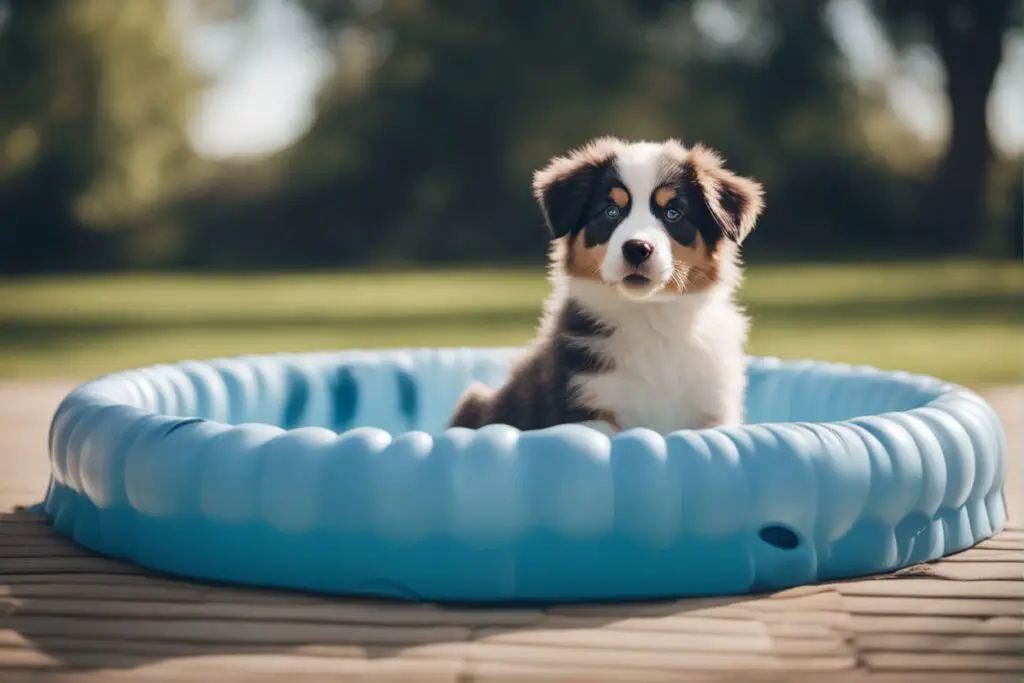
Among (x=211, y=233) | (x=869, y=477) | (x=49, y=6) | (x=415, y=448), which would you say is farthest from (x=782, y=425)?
(x=211, y=233)

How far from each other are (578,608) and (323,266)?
85.9ft

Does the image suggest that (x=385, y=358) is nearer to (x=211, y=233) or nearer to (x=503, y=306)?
(x=503, y=306)

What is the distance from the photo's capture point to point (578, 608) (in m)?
3.72

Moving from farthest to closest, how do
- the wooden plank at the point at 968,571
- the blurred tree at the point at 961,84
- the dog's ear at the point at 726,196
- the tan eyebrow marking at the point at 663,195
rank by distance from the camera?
the blurred tree at the point at 961,84 → the dog's ear at the point at 726,196 → the tan eyebrow marking at the point at 663,195 → the wooden plank at the point at 968,571

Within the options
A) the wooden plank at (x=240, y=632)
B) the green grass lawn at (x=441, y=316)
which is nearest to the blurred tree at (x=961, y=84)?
the green grass lawn at (x=441, y=316)

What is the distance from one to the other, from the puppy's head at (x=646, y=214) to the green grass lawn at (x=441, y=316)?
18.9 feet

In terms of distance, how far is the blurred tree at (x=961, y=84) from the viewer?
24.4 metres

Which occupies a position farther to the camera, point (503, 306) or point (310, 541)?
point (503, 306)

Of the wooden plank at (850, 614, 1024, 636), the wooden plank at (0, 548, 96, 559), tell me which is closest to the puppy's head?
the wooden plank at (850, 614, 1024, 636)

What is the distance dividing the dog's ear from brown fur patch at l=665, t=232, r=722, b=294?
106 millimetres

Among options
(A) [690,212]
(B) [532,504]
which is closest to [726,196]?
(A) [690,212]

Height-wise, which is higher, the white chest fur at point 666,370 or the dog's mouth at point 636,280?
the dog's mouth at point 636,280

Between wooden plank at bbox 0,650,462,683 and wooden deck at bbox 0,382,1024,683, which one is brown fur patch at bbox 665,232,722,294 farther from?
wooden plank at bbox 0,650,462,683

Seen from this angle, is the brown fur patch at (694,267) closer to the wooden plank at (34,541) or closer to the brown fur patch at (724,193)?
the brown fur patch at (724,193)
